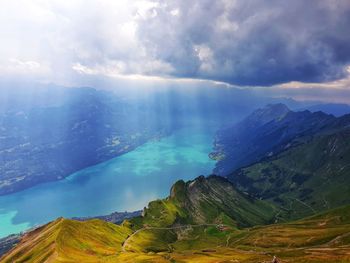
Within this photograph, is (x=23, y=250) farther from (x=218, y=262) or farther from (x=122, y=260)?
(x=218, y=262)

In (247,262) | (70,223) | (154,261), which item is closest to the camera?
(247,262)

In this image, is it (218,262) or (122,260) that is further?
(122,260)

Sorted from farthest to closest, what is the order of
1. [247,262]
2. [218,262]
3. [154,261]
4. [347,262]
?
[154,261] → [218,262] → [247,262] → [347,262]

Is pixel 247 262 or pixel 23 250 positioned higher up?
pixel 247 262

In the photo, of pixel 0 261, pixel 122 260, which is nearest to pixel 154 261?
pixel 122 260

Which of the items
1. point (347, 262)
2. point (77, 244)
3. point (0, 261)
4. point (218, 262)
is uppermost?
point (347, 262)

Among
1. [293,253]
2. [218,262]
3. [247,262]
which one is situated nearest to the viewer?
[247,262]

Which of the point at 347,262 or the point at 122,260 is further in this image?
the point at 122,260

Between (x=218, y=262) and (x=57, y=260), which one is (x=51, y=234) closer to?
(x=57, y=260)

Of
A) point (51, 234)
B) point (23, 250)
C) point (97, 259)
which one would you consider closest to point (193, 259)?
point (97, 259)
